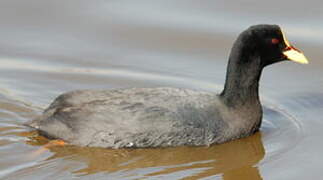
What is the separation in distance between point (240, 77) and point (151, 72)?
1923mm

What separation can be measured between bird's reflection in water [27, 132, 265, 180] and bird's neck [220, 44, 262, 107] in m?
0.57

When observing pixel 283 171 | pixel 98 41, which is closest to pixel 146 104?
pixel 283 171

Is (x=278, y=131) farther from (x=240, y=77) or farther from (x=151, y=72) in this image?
(x=151, y=72)

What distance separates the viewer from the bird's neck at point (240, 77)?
9.38m

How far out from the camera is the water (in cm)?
863

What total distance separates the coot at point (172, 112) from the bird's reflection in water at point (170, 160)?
87mm

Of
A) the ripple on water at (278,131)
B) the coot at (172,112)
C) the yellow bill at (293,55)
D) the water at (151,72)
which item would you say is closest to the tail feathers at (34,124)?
the coot at (172,112)

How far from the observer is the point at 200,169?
8.65m

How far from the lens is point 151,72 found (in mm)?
11047

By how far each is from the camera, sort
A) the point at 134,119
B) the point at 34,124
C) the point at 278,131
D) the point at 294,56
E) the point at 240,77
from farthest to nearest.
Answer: the point at 278,131 < the point at 294,56 < the point at 240,77 < the point at 34,124 < the point at 134,119

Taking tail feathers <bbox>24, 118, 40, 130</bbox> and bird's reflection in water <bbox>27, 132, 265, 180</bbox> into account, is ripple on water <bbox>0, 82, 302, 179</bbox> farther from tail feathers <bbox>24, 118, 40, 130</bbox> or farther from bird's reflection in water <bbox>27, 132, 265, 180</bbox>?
tail feathers <bbox>24, 118, 40, 130</bbox>

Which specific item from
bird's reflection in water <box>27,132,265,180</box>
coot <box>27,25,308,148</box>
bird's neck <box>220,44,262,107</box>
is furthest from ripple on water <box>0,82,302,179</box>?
bird's neck <box>220,44,262,107</box>

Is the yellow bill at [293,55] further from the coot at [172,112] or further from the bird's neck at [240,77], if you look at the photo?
the bird's neck at [240,77]

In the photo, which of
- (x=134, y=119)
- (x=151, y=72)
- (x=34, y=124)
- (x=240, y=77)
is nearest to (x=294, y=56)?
(x=240, y=77)
